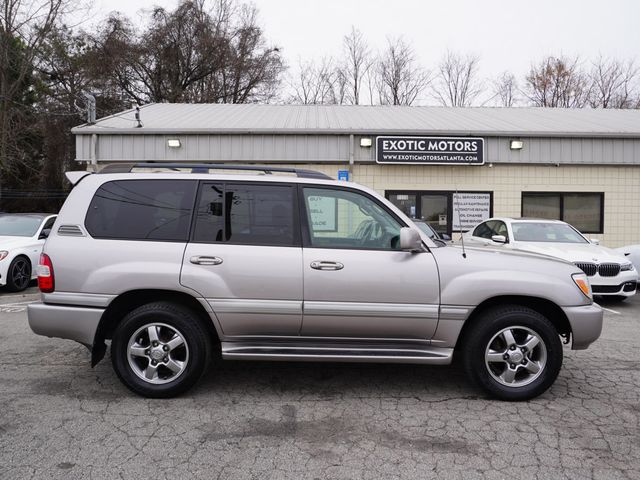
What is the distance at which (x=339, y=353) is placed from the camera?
3729mm

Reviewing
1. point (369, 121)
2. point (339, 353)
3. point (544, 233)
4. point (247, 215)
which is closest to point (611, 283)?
point (544, 233)

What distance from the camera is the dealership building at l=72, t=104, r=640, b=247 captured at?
521 inches

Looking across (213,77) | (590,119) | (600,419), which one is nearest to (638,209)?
(590,119)

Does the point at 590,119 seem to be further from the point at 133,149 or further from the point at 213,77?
the point at 213,77

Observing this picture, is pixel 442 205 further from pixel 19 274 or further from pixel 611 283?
pixel 19 274

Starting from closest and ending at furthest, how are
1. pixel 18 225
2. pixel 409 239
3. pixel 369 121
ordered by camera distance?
pixel 409 239
pixel 18 225
pixel 369 121

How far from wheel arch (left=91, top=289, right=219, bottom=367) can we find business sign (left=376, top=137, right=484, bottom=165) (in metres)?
10.1

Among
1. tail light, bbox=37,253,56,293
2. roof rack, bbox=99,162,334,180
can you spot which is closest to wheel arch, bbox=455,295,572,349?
roof rack, bbox=99,162,334,180

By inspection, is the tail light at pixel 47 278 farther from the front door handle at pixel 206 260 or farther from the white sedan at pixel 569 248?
the white sedan at pixel 569 248

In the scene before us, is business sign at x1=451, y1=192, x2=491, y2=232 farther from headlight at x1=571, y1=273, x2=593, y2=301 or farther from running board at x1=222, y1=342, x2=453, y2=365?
running board at x1=222, y1=342, x2=453, y2=365

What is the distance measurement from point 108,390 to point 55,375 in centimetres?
76

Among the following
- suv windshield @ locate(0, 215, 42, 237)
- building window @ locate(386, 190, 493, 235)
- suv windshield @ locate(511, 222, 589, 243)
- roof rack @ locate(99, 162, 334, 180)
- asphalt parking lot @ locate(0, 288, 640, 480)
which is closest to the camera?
asphalt parking lot @ locate(0, 288, 640, 480)

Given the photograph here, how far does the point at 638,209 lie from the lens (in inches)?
546

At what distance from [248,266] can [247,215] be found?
1.45 ft
